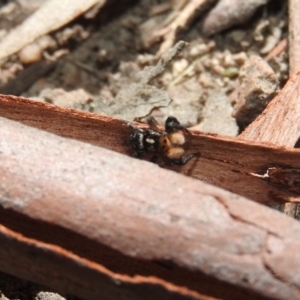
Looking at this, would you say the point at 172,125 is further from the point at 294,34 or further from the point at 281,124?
the point at 294,34

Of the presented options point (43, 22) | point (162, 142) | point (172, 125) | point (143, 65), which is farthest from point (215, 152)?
point (43, 22)

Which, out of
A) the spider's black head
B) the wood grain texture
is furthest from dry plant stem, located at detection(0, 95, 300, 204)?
the spider's black head

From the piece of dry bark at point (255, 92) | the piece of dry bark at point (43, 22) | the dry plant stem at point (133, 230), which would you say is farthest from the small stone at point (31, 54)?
the dry plant stem at point (133, 230)

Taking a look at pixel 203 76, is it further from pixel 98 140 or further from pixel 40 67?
pixel 98 140

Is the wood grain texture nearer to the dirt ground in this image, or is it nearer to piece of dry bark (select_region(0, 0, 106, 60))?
the dirt ground

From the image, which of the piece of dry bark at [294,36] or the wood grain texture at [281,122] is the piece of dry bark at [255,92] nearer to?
the piece of dry bark at [294,36]
